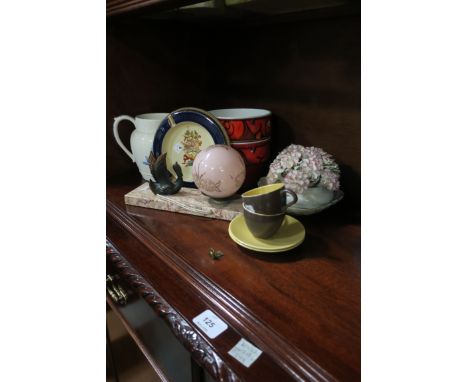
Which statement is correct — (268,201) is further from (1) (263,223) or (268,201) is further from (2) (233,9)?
(2) (233,9)

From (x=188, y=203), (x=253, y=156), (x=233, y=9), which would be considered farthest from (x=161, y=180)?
(x=233, y=9)

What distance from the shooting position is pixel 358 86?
669mm

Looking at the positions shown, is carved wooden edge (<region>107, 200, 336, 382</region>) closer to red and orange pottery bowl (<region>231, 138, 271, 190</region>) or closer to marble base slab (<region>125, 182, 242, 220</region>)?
marble base slab (<region>125, 182, 242, 220</region>)

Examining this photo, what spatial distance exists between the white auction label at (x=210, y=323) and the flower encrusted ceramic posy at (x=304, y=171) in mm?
281

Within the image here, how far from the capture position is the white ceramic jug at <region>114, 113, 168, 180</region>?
0.82 m

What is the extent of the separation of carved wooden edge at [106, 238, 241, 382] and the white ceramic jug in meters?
0.32

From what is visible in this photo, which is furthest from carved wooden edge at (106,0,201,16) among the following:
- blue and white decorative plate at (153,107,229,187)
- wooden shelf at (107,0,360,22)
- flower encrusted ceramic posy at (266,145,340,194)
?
flower encrusted ceramic posy at (266,145,340,194)

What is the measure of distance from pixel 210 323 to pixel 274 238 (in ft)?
0.61

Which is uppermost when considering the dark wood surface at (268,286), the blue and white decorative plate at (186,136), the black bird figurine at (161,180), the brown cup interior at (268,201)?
the blue and white decorative plate at (186,136)

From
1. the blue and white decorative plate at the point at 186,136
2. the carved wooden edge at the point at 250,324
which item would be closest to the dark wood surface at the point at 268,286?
the carved wooden edge at the point at 250,324

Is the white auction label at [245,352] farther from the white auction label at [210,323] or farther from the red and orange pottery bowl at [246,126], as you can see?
the red and orange pottery bowl at [246,126]

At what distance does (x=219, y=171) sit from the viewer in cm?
65

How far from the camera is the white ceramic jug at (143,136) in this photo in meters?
0.82
